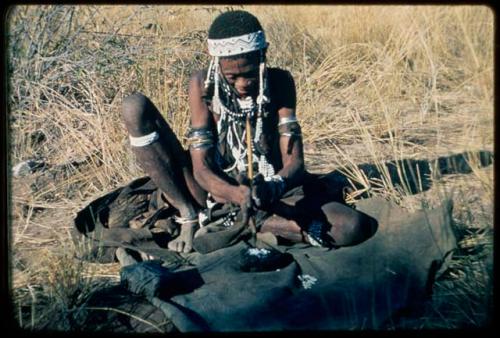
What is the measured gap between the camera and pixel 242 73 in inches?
135

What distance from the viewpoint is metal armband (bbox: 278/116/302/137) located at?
3602 millimetres

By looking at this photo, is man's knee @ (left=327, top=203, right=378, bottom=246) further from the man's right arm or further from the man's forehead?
the man's forehead

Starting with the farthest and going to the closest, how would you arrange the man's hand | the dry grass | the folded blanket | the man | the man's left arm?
the dry grass, the man's left arm, the man, the man's hand, the folded blanket

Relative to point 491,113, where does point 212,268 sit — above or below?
below

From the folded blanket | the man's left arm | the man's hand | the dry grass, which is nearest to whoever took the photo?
the folded blanket

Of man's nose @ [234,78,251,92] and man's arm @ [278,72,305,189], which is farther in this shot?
man's arm @ [278,72,305,189]

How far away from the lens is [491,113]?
3346 millimetres

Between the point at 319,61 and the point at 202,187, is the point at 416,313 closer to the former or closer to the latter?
the point at 202,187

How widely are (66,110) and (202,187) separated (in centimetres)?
188

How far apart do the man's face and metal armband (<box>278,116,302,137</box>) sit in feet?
0.72

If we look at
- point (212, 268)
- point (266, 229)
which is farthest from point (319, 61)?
point (212, 268)

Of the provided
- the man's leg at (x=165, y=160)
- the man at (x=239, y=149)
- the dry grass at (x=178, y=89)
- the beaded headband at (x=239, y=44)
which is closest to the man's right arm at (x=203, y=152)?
the man at (x=239, y=149)

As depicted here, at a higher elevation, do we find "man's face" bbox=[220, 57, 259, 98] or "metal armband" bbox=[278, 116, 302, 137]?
"man's face" bbox=[220, 57, 259, 98]

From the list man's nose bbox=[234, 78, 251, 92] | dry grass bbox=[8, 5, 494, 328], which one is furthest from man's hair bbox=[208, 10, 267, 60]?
dry grass bbox=[8, 5, 494, 328]
